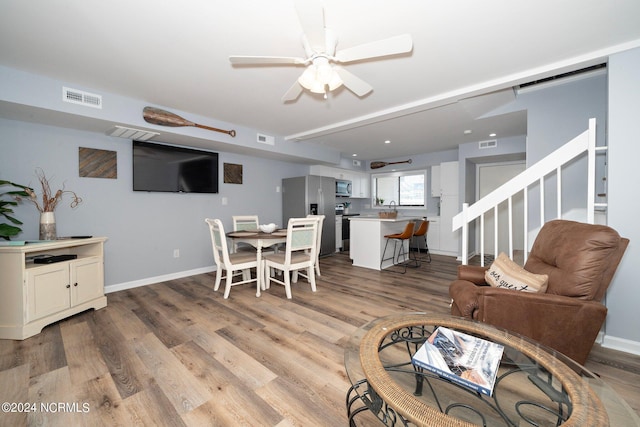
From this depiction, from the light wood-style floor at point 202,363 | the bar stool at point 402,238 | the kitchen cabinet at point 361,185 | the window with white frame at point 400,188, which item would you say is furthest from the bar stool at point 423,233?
the kitchen cabinet at point 361,185

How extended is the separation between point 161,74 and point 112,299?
2659 millimetres

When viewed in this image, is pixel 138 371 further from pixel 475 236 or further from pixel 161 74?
pixel 475 236

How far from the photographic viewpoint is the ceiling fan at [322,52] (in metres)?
1.43

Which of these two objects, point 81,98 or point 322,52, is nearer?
point 322,52

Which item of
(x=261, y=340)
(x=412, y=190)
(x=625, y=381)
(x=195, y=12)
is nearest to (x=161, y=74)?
(x=195, y=12)

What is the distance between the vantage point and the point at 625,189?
1.98m

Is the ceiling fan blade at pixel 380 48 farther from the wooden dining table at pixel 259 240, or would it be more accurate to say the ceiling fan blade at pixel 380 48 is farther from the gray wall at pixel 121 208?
the gray wall at pixel 121 208

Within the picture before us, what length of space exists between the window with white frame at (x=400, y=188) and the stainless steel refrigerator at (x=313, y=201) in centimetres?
186

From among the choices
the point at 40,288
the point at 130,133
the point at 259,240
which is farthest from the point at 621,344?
the point at 130,133

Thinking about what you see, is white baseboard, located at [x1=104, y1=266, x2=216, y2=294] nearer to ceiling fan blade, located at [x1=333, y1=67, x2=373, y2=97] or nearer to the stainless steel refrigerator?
the stainless steel refrigerator

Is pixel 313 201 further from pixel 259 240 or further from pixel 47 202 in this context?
pixel 47 202

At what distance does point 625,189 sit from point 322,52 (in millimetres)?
2544

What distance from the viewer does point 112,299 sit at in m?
3.10

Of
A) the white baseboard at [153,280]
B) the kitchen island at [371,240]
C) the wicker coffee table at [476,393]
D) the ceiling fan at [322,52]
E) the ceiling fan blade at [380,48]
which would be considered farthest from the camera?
the kitchen island at [371,240]
